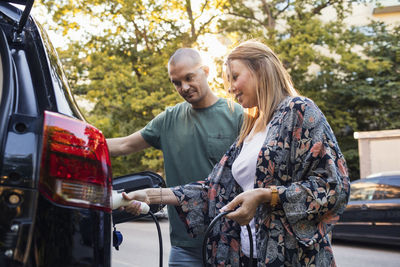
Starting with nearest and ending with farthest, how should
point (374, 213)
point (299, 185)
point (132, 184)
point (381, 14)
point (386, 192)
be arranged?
1. point (299, 185)
2. point (132, 184)
3. point (386, 192)
4. point (374, 213)
5. point (381, 14)

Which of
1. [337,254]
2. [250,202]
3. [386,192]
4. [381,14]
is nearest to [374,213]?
[386,192]

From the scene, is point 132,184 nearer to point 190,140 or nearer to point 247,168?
point 247,168

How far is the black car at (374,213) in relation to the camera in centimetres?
1026

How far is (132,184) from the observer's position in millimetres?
2348

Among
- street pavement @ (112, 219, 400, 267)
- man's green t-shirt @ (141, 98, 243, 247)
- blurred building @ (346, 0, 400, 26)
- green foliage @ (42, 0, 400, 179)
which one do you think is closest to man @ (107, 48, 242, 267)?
man's green t-shirt @ (141, 98, 243, 247)

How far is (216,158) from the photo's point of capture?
3057mm

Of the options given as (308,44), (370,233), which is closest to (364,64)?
(308,44)

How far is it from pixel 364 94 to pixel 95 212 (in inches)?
919

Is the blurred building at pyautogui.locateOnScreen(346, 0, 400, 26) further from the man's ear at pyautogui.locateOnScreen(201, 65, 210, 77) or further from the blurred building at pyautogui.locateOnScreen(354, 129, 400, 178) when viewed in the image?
the man's ear at pyautogui.locateOnScreen(201, 65, 210, 77)

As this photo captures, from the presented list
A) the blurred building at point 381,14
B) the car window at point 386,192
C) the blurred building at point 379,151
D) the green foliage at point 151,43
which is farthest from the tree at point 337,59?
the blurred building at point 381,14

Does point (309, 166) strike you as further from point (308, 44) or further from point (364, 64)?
point (364, 64)

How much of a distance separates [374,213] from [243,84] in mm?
9251

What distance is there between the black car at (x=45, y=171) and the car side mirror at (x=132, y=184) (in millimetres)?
664

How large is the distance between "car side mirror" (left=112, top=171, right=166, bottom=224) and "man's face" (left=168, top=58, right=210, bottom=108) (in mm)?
861
